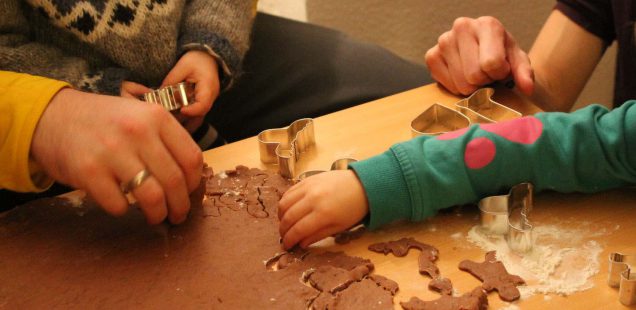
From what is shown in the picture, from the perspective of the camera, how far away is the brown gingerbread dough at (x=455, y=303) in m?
0.59

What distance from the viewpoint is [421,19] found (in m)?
2.01

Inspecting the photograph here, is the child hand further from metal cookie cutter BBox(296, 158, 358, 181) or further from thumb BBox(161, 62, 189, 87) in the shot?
thumb BBox(161, 62, 189, 87)

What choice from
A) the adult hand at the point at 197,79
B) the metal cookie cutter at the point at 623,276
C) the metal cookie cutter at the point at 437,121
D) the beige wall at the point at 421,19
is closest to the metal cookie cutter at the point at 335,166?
the metal cookie cutter at the point at 437,121

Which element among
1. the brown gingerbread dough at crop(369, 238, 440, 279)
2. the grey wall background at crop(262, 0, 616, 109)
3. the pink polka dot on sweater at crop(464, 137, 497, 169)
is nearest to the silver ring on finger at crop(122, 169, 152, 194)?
the brown gingerbread dough at crop(369, 238, 440, 279)

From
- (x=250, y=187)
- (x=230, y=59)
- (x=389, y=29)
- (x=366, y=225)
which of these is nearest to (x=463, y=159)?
(x=366, y=225)

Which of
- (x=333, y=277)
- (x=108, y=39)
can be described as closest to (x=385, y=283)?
(x=333, y=277)

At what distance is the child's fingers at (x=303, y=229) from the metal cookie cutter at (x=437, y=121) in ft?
0.94

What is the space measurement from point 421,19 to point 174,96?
1201mm

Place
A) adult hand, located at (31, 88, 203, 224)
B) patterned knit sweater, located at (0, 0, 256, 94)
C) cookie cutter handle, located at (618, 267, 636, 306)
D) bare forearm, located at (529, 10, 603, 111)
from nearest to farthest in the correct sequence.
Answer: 1. cookie cutter handle, located at (618, 267, 636, 306)
2. adult hand, located at (31, 88, 203, 224)
3. patterned knit sweater, located at (0, 0, 256, 94)
4. bare forearm, located at (529, 10, 603, 111)

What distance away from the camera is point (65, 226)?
793 millimetres

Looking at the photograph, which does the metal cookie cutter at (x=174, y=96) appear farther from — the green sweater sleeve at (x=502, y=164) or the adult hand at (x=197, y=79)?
the green sweater sleeve at (x=502, y=164)

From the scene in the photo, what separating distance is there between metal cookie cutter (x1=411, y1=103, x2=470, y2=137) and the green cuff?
209 mm

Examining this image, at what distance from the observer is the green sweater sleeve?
0.72 meters

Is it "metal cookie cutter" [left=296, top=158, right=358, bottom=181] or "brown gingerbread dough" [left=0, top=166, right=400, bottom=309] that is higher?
"metal cookie cutter" [left=296, top=158, right=358, bottom=181]
